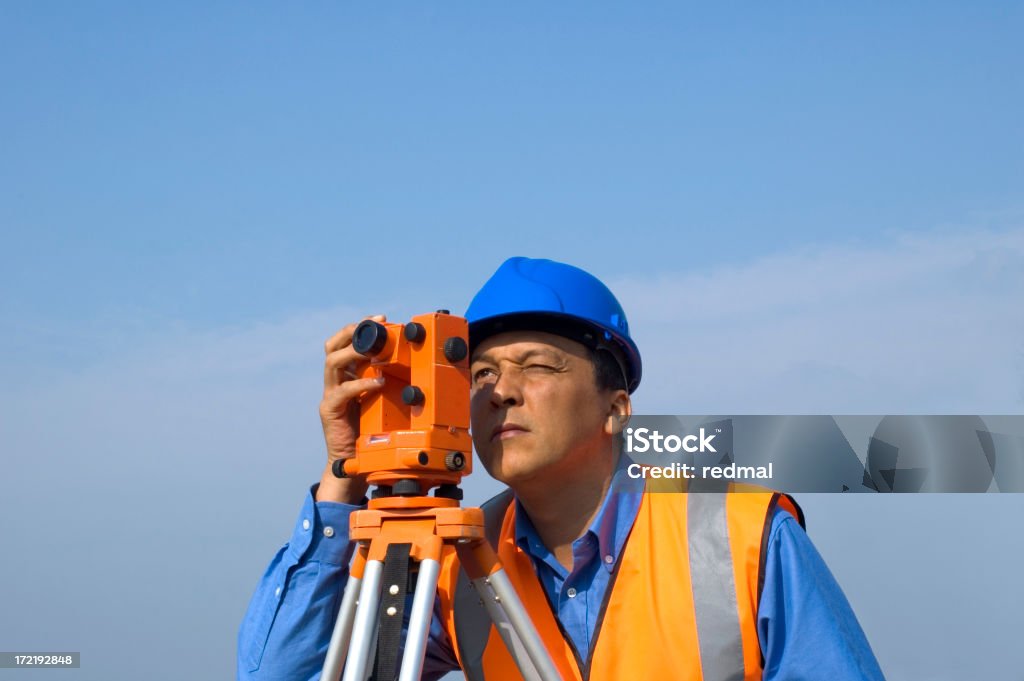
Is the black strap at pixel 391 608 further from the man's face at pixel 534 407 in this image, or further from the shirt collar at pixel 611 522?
the shirt collar at pixel 611 522

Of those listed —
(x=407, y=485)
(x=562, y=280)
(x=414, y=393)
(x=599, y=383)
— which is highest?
(x=562, y=280)

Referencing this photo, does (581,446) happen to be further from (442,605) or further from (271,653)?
(271,653)

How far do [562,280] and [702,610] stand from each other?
134cm

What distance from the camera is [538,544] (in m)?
3.97

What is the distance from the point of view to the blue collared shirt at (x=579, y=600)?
10.9 ft

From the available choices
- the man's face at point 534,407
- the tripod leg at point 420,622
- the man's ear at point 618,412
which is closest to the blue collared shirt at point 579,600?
the man's ear at point 618,412

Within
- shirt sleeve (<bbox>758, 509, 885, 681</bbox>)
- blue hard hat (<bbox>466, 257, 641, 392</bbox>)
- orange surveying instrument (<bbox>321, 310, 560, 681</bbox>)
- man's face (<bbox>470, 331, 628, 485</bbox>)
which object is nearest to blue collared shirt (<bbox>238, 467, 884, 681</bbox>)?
shirt sleeve (<bbox>758, 509, 885, 681</bbox>)

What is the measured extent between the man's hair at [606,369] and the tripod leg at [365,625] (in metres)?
1.26

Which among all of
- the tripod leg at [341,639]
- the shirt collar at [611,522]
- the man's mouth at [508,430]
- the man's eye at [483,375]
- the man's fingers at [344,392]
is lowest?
the tripod leg at [341,639]

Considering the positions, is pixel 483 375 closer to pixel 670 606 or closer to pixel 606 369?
pixel 606 369

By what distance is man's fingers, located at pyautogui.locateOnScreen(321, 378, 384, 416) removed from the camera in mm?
3342

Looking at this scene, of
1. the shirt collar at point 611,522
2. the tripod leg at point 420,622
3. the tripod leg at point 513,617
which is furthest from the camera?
the shirt collar at point 611,522

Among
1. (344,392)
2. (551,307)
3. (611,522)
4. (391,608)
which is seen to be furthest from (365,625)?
(551,307)

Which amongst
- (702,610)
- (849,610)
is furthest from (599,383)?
(849,610)
